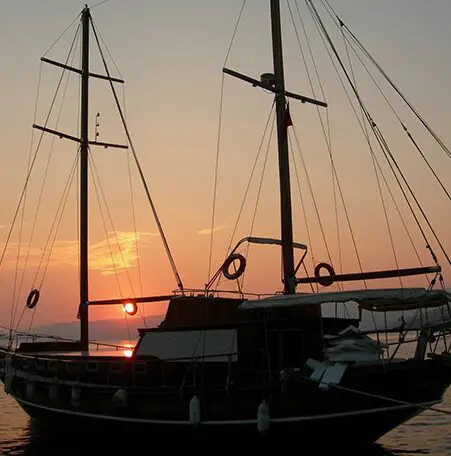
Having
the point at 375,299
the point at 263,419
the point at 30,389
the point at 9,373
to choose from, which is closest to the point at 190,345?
the point at 263,419

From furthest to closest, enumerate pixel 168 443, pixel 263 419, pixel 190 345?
pixel 190 345
pixel 168 443
pixel 263 419

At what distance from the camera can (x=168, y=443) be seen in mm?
19109

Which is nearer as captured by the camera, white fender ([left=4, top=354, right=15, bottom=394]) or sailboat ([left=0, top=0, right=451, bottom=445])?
sailboat ([left=0, top=0, right=451, bottom=445])

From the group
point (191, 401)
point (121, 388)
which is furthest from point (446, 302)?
point (121, 388)

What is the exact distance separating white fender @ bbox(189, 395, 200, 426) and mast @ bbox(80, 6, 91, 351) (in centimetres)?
1104

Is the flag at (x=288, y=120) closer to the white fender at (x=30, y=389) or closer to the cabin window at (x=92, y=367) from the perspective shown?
the cabin window at (x=92, y=367)

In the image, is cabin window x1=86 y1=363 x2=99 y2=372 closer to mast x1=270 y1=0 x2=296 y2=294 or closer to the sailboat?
the sailboat

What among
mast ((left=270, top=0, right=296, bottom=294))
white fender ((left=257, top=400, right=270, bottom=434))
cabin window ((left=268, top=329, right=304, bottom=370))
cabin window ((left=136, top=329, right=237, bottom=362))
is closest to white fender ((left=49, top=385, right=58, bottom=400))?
cabin window ((left=136, top=329, right=237, bottom=362))

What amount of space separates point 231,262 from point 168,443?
6.06 meters

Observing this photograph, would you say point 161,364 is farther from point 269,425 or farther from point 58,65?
point 58,65

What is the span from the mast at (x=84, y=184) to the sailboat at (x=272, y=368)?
16.0ft

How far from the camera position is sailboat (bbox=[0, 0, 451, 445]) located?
17594mm

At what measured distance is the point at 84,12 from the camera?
31406mm

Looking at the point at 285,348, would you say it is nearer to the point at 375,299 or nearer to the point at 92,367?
the point at 375,299
